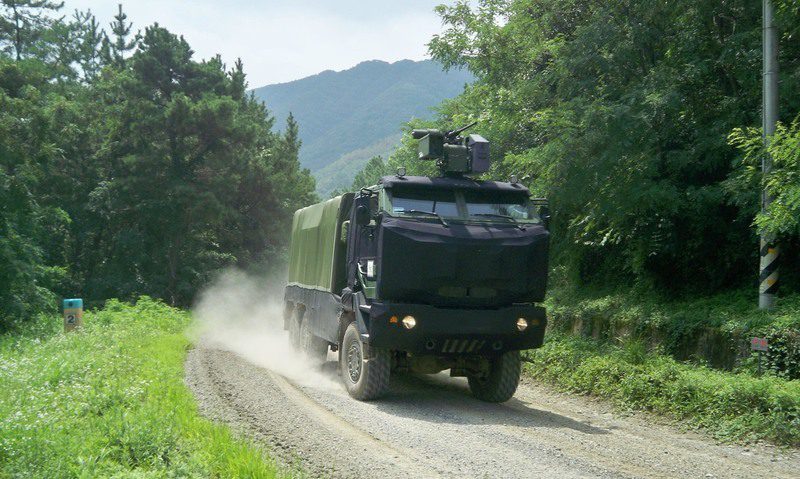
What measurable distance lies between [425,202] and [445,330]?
1958 mm

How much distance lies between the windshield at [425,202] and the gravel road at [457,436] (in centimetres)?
281

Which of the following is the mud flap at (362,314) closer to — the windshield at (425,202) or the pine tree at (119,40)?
the windshield at (425,202)

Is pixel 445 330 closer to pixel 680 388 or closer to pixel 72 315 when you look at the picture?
pixel 680 388

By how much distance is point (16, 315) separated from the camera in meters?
26.7

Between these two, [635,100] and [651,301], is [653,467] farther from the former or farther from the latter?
[635,100]

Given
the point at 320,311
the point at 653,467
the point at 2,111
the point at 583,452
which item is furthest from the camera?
the point at 2,111

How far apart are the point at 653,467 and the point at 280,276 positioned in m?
40.4

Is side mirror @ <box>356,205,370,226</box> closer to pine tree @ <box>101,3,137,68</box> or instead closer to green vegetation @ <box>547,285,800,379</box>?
green vegetation @ <box>547,285,800,379</box>

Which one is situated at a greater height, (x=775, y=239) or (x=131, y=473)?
(x=775, y=239)

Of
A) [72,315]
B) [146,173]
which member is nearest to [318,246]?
[72,315]

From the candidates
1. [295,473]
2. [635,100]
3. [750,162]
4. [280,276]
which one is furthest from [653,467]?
[280,276]

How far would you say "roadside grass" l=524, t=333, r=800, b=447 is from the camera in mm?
8789

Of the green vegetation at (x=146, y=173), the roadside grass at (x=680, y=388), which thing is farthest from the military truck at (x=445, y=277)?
the green vegetation at (x=146, y=173)

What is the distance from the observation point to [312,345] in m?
14.8
